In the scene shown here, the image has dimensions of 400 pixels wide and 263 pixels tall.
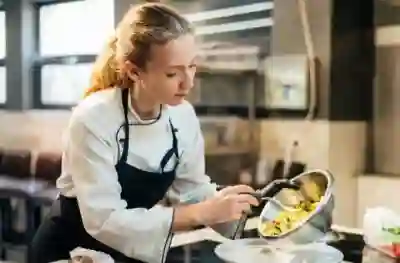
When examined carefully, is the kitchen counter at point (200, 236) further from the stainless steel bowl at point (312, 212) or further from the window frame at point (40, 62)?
the window frame at point (40, 62)

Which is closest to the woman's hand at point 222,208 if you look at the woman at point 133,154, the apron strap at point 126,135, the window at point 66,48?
the woman at point 133,154

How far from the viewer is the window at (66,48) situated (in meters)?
2.27

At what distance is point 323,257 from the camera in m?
0.88

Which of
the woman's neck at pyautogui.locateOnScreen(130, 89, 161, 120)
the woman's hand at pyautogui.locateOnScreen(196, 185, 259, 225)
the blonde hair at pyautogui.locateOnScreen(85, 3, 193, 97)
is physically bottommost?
the woman's hand at pyautogui.locateOnScreen(196, 185, 259, 225)

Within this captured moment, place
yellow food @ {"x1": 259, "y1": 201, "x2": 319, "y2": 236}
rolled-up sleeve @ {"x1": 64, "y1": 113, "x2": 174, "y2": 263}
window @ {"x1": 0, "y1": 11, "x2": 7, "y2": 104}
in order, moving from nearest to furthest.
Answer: rolled-up sleeve @ {"x1": 64, "y1": 113, "x2": 174, "y2": 263}
yellow food @ {"x1": 259, "y1": 201, "x2": 319, "y2": 236}
window @ {"x1": 0, "y1": 11, "x2": 7, "y2": 104}

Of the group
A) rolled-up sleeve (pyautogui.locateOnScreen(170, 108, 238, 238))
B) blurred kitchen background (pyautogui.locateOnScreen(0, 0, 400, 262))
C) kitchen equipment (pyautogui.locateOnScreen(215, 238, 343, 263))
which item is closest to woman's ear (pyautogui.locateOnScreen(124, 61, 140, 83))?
rolled-up sleeve (pyautogui.locateOnScreen(170, 108, 238, 238))

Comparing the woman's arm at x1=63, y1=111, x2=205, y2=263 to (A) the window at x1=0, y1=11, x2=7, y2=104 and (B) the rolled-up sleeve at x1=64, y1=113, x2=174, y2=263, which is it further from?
(A) the window at x1=0, y1=11, x2=7, y2=104

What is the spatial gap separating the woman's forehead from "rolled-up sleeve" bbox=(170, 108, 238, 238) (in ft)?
0.53

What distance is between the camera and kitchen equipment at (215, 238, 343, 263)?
854mm

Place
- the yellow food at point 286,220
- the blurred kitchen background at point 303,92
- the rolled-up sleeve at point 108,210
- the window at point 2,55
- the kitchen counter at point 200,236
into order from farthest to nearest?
the window at point 2,55, the blurred kitchen background at point 303,92, the kitchen counter at point 200,236, the yellow food at point 286,220, the rolled-up sleeve at point 108,210

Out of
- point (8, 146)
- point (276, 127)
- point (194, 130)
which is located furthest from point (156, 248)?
point (8, 146)

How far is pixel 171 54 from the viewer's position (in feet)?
2.62

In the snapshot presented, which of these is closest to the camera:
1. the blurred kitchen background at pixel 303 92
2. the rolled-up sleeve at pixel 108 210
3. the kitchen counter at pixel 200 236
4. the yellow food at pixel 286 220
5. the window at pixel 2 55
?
the rolled-up sleeve at pixel 108 210

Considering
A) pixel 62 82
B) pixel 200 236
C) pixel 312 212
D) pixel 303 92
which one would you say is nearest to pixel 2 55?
pixel 62 82
